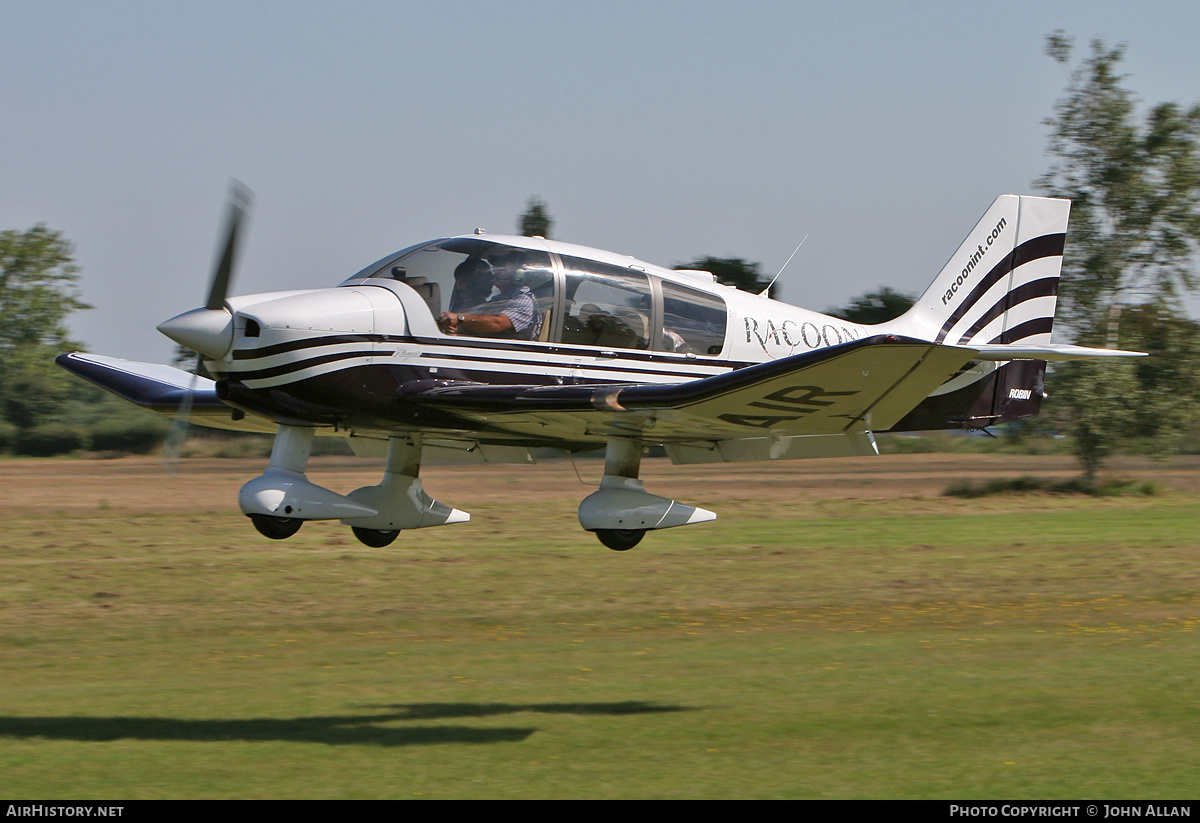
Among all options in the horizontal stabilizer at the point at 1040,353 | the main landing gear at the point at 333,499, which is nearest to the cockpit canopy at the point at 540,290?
the main landing gear at the point at 333,499

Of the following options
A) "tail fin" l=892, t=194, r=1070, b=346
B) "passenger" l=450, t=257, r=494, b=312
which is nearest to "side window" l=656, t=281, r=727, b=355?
"passenger" l=450, t=257, r=494, b=312

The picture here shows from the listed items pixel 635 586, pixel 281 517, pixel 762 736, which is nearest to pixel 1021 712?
pixel 762 736

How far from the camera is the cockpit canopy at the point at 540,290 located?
1028 cm

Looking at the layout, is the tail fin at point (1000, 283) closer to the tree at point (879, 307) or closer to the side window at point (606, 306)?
the side window at point (606, 306)

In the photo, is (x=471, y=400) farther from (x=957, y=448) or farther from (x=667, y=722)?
(x=957, y=448)

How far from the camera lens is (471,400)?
986 centimetres

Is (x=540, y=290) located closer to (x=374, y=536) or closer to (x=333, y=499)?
(x=333, y=499)

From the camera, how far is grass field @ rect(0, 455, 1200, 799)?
29.1 ft

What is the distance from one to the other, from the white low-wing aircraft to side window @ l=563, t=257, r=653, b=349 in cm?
2

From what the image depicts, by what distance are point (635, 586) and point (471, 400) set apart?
9.83 m

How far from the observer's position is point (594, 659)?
1347 centimetres

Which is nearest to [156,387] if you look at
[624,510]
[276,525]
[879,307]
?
[276,525]

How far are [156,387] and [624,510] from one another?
220 inches
